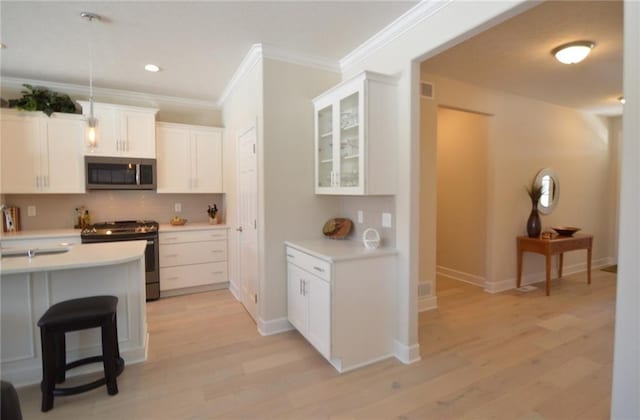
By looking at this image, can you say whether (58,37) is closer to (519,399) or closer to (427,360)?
(427,360)

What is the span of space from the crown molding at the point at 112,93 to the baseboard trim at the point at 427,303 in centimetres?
399

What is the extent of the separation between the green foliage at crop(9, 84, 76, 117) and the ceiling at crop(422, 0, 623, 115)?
420cm

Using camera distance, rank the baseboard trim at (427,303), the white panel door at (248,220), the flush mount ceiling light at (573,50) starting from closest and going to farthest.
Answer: the flush mount ceiling light at (573,50) < the white panel door at (248,220) < the baseboard trim at (427,303)

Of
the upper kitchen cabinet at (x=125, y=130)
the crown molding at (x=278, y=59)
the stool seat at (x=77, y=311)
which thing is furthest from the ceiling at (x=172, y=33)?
the stool seat at (x=77, y=311)

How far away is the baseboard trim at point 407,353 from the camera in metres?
2.56

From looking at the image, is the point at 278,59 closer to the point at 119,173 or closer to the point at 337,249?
the point at 337,249

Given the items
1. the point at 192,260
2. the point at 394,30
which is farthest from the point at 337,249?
the point at 192,260

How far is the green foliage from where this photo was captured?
11.9 feet

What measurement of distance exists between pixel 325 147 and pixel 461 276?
10.2 ft

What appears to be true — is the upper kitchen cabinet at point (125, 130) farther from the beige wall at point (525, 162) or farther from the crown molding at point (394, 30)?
the beige wall at point (525, 162)

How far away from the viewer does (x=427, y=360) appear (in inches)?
102

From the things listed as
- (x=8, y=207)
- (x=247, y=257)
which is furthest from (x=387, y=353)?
(x=8, y=207)

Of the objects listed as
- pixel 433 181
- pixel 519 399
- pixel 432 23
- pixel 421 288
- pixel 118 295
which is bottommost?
pixel 519 399

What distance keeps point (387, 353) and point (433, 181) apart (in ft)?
6.76
